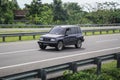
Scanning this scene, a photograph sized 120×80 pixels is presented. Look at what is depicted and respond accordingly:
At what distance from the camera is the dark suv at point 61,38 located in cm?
2147

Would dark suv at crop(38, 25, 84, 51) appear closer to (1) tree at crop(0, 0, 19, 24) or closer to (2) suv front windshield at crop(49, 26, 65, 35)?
(2) suv front windshield at crop(49, 26, 65, 35)

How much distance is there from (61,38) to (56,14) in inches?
2559

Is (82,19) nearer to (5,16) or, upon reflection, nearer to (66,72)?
(5,16)

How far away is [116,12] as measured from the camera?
102 m

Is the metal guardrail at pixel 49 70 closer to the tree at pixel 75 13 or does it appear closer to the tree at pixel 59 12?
the tree at pixel 75 13

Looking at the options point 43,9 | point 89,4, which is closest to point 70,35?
point 43,9

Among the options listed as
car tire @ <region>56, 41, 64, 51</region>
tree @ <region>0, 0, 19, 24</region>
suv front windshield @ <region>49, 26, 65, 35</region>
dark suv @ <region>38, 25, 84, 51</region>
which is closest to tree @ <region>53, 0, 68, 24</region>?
tree @ <region>0, 0, 19, 24</region>

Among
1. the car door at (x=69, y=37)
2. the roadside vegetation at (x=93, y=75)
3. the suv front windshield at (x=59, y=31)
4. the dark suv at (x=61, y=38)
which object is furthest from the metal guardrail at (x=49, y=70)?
the suv front windshield at (x=59, y=31)

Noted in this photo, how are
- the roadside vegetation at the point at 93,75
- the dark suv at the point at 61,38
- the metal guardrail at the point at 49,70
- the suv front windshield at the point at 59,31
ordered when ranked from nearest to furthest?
the metal guardrail at the point at 49,70 < the roadside vegetation at the point at 93,75 < the dark suv at the point at 61,38 < the suv front windshield at the point at 59,31

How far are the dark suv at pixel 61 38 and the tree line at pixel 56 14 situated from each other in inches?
1664

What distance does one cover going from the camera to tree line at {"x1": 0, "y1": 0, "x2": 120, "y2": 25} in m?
68.1

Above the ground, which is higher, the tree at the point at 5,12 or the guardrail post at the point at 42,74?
the tree at the point at 5,12

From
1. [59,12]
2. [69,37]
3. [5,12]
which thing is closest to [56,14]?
[59,12]

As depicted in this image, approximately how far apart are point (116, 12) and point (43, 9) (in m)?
36.0
